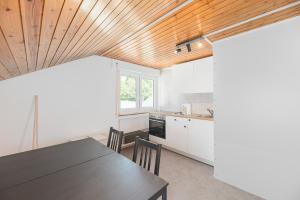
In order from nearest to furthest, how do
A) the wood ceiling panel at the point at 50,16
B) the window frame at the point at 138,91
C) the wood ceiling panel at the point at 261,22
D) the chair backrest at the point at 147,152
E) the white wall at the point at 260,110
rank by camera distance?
the wood ceiling panel at the point at 50,16
the chair backrest at the point at 147,152
the wood ceiling panel at the point at 261,22
the white wall at the point at 260,110
the window frame at the point at 138,91

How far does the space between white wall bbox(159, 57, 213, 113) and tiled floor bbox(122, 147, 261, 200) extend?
4.53 feet


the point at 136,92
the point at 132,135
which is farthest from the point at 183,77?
the point at 132,135

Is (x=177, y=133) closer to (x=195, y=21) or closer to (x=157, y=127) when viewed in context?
(x=157, y=127)

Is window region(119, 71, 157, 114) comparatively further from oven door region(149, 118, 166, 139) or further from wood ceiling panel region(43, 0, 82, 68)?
wood ceiling panel region(43, 0, 82, 68)

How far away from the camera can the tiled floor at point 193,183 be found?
193 cm

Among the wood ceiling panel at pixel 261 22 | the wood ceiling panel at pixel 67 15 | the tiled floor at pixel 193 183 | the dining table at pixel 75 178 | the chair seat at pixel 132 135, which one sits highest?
the wood ceiling panel at pixel 261 22

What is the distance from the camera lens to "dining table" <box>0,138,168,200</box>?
2.94 ft

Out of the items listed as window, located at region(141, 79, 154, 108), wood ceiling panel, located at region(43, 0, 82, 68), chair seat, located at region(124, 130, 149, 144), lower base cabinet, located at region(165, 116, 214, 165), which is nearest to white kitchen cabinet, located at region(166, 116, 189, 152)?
lower base cabinet, located at region(165, 116, 214, 165)

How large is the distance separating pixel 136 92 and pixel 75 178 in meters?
3.12

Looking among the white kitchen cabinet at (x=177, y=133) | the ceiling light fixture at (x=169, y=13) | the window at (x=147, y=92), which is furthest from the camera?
the window at (x=147, y=92)

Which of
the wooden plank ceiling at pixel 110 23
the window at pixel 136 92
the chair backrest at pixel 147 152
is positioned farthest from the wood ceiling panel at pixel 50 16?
the window at pixel 136 92

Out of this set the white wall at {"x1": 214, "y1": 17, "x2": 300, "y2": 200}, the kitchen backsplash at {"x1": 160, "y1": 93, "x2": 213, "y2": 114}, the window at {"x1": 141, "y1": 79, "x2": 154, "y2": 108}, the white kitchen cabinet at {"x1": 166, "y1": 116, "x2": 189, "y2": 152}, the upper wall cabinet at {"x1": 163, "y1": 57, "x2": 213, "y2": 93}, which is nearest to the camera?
the white wall at {"x1": 214, "y1": 17, "x2": 300, "y2": 200}

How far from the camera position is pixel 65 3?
0.78 metres

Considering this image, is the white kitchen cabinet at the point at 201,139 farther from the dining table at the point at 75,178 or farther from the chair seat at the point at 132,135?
the dining table at the point at 75,178
